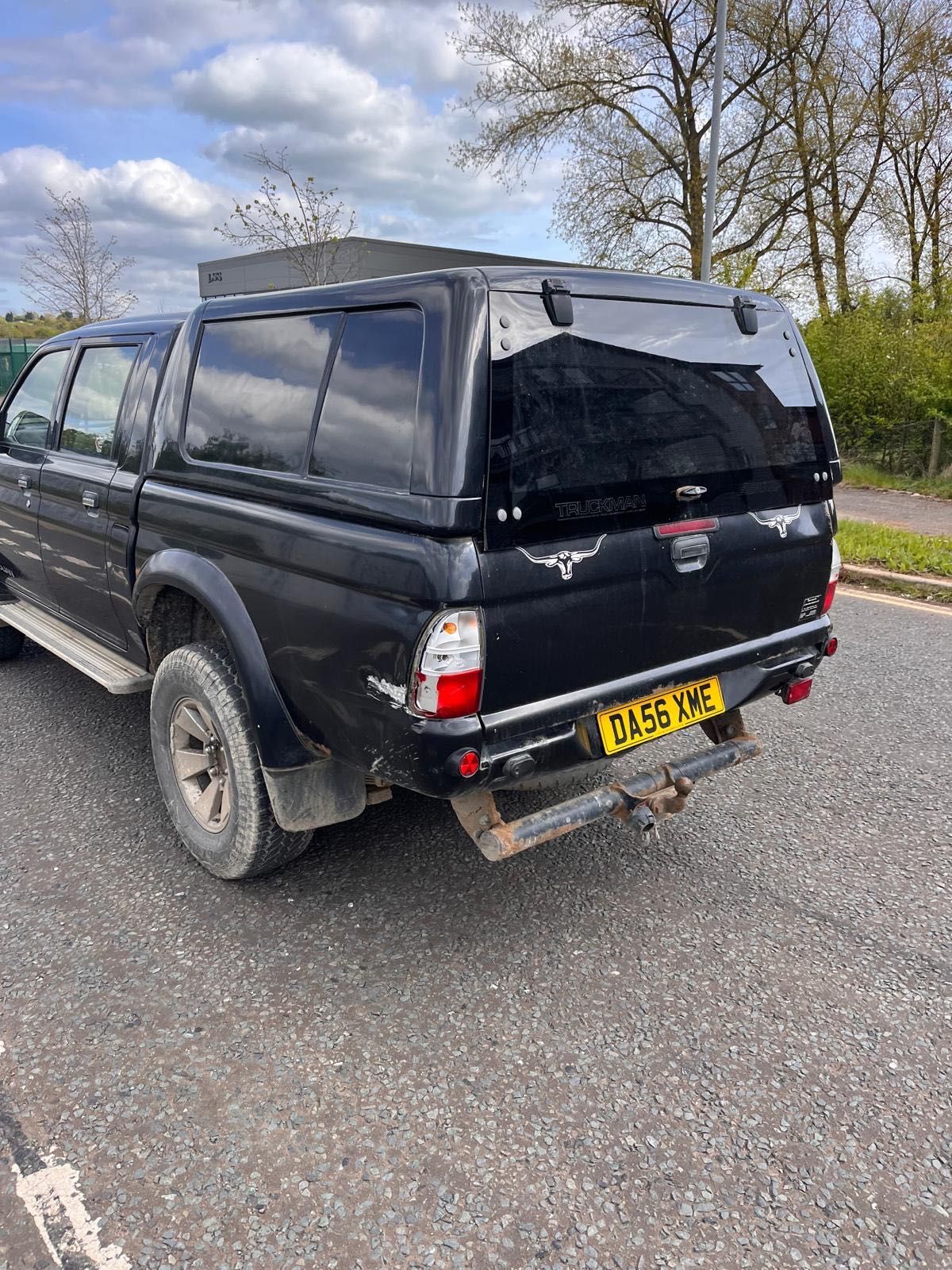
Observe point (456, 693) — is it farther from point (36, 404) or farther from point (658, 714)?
point (36, 404)

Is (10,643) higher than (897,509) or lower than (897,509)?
higher

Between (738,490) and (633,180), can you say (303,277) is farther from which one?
(738,490)

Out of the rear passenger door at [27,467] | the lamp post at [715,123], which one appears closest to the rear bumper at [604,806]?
the rear passenger door at [27,467]

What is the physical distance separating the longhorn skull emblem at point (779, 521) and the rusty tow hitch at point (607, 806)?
0.67 meters

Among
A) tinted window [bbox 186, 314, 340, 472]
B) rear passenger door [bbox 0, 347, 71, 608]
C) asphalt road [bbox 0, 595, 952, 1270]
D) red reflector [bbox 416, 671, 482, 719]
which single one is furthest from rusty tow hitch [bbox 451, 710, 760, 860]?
rear passenger door [bbox 0, 347, 71, 608]

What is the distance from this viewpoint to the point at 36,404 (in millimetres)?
4434

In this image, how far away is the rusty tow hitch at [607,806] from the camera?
248 cm

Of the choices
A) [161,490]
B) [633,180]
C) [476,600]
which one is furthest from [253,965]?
[633,180]

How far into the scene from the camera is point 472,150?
837 inches

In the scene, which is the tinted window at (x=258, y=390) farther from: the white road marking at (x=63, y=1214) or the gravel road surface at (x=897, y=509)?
the gravel road surface at (x=897, y=509)

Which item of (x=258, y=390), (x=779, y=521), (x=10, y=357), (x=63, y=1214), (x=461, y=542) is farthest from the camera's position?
(x=10, y=357)

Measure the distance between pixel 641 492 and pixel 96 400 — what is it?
2.56 metres

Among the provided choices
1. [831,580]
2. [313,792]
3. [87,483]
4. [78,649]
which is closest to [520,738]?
[313,792]

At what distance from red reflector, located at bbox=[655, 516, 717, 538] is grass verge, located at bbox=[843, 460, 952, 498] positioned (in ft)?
36.0
